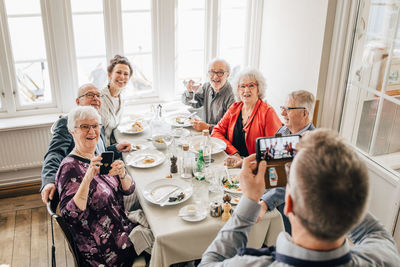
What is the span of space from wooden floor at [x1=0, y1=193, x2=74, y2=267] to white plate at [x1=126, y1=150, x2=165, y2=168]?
0.94 meters

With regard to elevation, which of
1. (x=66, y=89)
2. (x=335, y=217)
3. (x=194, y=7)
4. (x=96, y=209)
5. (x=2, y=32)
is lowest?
(x=96, y=209)

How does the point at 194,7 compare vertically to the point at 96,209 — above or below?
above

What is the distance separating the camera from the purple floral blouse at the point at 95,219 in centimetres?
193

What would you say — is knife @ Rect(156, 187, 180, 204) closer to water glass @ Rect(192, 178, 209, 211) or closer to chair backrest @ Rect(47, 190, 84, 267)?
water glass @ Rect(192, 178, 209, 211)

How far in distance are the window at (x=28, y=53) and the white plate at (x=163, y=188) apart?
2.04 meters

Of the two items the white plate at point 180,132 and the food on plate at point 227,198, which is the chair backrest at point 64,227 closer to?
the food on plate at point 227,198

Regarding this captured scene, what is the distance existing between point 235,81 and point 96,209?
1.65m

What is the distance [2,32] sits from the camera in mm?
3350

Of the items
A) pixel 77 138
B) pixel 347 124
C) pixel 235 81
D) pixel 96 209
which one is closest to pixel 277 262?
pixel 96 209

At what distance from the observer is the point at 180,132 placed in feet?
9.67

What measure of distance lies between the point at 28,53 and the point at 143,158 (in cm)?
182

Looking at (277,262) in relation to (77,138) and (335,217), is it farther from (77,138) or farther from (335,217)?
(77,138)

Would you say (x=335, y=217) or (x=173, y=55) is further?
(x=173, y=55)

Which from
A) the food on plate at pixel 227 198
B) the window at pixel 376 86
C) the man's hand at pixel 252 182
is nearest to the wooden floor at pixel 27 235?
the food on plate at pixel 227 198
